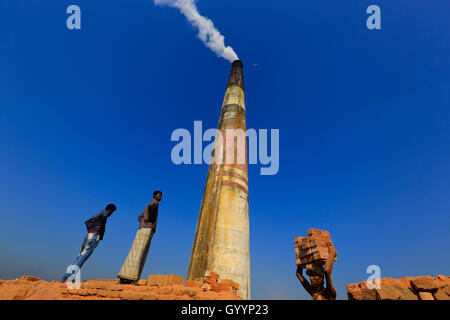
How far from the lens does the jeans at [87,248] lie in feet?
17.3

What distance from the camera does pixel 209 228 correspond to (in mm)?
10695

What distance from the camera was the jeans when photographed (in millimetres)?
5279

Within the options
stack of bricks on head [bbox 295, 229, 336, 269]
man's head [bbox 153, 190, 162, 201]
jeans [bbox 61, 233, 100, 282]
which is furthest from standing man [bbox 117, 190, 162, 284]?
stack of bricks on head [bbox 295, 229, 336, 269]

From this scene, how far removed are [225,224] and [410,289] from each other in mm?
6922

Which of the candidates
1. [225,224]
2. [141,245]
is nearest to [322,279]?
[141,245]

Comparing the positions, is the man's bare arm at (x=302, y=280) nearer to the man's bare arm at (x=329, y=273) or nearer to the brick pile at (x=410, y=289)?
the man's bare arm at (x=329, y=273)

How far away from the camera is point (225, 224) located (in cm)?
1054

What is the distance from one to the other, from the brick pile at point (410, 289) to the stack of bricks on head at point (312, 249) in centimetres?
118

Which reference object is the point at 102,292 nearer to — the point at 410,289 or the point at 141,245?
the point at 141,245

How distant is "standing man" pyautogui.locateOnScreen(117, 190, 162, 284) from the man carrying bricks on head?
432 cm

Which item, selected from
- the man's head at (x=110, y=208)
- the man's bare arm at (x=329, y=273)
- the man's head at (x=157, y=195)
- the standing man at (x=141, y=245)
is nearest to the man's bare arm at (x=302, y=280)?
the man's bare arm at (x=329, y=273)

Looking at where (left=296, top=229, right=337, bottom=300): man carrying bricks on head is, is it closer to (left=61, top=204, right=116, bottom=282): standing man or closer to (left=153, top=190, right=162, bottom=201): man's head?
(left=153, top=190, right=162, bottom=201): man's head
